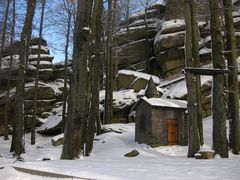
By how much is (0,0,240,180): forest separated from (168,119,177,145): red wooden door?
0.11 m

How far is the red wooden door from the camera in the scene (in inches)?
861

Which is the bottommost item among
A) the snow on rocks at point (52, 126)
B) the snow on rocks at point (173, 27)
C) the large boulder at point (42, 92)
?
the snow on rocks at point (52, 126)

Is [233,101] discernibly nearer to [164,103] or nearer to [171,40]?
[164,103]

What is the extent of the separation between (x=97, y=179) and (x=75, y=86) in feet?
14.7

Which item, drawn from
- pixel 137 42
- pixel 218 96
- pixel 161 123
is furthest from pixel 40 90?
pixel 218 96

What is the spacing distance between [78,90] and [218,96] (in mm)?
5127

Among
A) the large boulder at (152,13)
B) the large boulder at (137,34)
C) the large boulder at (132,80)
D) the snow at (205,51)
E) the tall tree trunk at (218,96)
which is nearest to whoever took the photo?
the tall tree trunk at (218,96)

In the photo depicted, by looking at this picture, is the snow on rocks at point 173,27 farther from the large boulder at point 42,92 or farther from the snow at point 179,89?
the large boulder at point 42,92

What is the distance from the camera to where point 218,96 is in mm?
11047

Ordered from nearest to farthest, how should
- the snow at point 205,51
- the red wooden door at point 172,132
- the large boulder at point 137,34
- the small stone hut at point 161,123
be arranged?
the small stone hut at point 161,123 < the red wooden door at point 172,132 < the snow at point 205,51 < the large boulder at point 137,34

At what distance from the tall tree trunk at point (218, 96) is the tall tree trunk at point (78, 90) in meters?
4.80

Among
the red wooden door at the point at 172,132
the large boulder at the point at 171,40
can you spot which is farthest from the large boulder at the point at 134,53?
the red wooden door at the point at 172,132

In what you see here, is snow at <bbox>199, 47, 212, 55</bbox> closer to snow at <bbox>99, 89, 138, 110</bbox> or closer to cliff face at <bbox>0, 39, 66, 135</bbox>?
snow at <bbox>99, 89, 138, 110</bbox>

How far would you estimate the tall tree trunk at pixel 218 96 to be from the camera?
10766 millimetres
